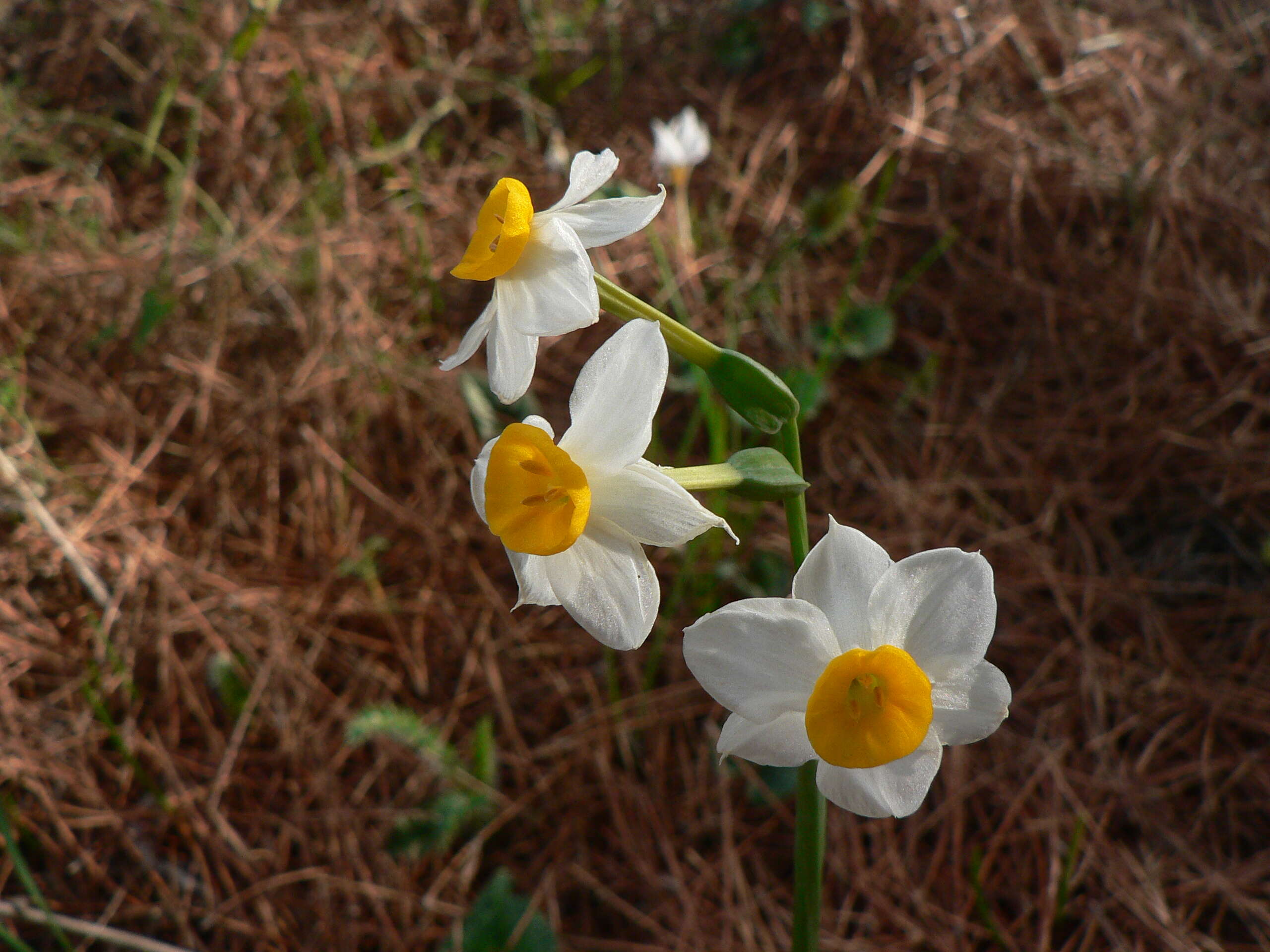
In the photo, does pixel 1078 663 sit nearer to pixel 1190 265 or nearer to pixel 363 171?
pixel 1190 265

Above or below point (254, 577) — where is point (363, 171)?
above

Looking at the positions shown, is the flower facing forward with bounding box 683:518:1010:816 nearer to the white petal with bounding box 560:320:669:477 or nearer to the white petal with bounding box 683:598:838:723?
the white petal with bounding box 683:598:838:723

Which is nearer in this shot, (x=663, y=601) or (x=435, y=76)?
(x=663, y=601)

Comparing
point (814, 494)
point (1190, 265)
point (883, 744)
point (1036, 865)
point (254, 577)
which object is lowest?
point (1036, 865)

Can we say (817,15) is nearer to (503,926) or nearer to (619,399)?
(619,399)

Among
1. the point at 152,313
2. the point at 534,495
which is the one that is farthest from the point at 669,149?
the point at 534,495

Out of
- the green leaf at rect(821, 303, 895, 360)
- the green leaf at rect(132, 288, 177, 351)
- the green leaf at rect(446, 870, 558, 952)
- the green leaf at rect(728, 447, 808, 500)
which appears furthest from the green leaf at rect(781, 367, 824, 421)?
the green leaf at rect(132, 288, 177, 351)

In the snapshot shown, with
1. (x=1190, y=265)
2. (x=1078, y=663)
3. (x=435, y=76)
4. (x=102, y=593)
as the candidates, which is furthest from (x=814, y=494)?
(x=435, y=76)
